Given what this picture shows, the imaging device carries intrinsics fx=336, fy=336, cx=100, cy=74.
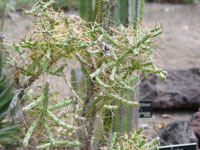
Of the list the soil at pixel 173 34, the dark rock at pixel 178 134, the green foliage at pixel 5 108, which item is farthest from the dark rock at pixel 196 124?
the green foliage at pixel 5 108

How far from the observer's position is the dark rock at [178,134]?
2158 millimetres

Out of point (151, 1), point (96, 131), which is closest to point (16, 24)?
point (151, 1)

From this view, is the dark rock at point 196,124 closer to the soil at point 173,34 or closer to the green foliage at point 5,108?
the soil at point 173,34

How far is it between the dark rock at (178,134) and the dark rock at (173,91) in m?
0.89

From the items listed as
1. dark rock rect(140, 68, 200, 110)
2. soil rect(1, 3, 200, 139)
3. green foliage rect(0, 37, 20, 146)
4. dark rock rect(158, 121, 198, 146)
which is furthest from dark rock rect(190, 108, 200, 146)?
green foliage rect(0, 37, 20, 146)

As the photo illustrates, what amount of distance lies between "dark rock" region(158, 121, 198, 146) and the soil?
61 cm

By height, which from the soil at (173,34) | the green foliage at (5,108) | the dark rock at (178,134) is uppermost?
the soil at (173,34)

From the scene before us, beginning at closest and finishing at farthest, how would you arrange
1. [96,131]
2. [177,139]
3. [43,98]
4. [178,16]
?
[43,98] → [96,131] → [177,139] → [178,16]

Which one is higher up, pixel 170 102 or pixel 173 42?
pixel 173 42

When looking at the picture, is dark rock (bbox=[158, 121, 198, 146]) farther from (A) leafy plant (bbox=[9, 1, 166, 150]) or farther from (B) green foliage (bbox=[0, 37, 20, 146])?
(A) leafy plant (bbox=[9, 1, 166, 150])

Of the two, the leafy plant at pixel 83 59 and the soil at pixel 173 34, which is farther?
the soil at pixel 173 34

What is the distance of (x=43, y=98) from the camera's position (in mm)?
920

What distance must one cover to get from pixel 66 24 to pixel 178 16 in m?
6.17

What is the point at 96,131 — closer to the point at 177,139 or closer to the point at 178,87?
the point at 177,139
